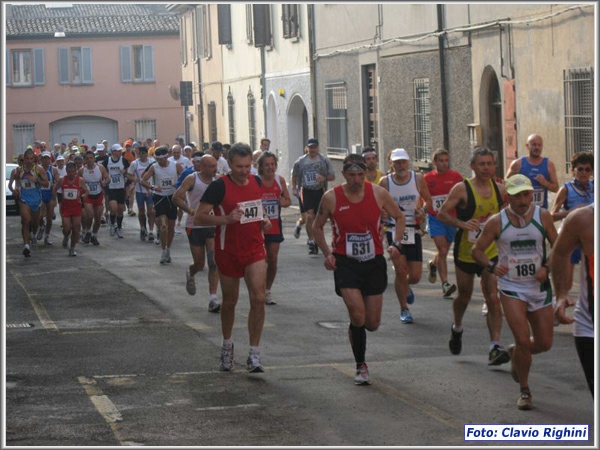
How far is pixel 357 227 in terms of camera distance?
9.77 metres

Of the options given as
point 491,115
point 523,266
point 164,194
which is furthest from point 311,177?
point 523,266

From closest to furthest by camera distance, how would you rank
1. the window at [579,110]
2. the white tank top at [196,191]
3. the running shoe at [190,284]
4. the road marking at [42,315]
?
the road marking at [42,315], the white tank top at [196,191], the running shoe at [190,284], the window at [579,110]

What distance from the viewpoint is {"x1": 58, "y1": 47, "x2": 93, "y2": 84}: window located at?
65.2 m

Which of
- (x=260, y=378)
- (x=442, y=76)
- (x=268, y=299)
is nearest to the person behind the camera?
(x=260, y=378)

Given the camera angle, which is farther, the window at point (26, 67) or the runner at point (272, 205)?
the window at point (26, 67)

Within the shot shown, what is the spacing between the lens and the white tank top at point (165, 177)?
2075 centimetres

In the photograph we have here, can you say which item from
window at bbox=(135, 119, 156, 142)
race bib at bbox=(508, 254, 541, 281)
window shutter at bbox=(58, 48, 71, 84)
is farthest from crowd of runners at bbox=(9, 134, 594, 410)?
window shutter at bbox=(58, 48, 71, 84)

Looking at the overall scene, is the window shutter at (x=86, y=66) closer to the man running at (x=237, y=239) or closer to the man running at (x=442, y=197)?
the man running at (x=442, y=197)

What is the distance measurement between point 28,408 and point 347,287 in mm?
2513

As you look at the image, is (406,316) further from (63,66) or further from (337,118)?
(63,66)

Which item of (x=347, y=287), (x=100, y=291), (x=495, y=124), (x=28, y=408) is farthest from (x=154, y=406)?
(x=495, y=124)

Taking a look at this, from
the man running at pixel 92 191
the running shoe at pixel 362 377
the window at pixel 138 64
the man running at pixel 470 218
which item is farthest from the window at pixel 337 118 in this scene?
the window at pixel 138 64

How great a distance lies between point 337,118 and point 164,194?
415 inches

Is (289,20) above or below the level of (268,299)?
above
